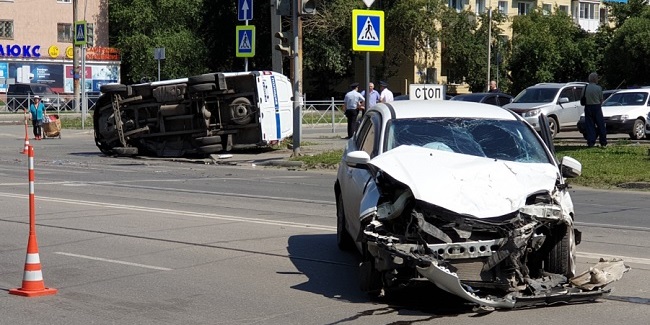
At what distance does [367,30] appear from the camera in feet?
69.6

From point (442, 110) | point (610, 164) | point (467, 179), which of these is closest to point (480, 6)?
point (610, 164)

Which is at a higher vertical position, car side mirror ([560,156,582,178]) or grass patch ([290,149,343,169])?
car side mirror ([560,156,582,178])

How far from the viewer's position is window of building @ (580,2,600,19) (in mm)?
85375

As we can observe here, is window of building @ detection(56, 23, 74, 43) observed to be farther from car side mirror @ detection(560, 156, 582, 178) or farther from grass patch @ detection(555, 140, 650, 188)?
car side mirror @ detection(560, 156, 582, 178)

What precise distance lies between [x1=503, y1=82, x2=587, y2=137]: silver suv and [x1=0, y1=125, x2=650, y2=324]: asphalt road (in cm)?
1200

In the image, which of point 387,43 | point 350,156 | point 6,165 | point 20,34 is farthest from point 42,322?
point 20,34

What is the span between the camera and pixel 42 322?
25.4 ft

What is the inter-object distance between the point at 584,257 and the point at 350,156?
3.14m

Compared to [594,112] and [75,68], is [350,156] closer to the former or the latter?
[594,112]

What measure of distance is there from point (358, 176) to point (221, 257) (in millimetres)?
2085

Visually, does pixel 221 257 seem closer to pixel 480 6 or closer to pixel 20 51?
pixel 20 51

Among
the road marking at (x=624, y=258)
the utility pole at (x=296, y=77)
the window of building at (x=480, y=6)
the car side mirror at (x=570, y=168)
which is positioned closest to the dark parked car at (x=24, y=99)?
the utility pole at (x=296, y=77)

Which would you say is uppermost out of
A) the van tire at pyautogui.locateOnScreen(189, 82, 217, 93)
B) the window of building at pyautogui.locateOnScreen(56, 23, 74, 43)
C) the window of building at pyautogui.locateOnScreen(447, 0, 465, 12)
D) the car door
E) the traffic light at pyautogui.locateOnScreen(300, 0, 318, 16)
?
the window of building at pyautogui.locateOnScreen(447, 0, 465, 12)

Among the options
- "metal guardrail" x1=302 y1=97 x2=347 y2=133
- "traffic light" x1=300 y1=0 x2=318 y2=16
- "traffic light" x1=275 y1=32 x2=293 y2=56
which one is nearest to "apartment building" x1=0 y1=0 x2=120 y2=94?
"metal guardrail" x1=302 y1=97 x2=347 y2=133
